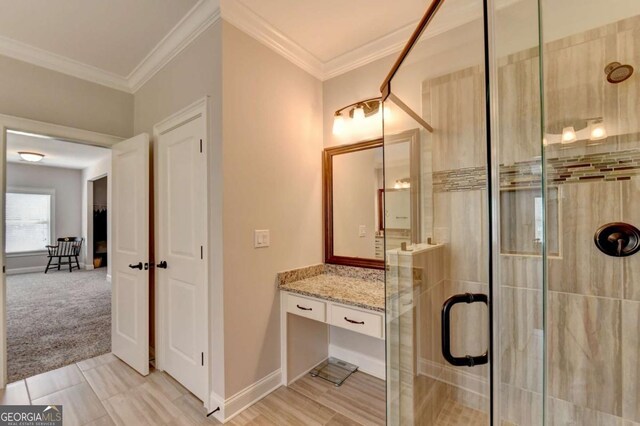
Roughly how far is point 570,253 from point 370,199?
1.29m

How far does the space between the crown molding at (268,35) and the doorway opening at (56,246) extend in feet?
10.5

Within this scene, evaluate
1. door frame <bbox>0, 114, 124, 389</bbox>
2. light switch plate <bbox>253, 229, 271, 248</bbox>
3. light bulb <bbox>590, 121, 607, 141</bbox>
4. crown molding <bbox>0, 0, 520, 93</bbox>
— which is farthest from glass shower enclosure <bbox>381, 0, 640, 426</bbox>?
door frame <bbox>0, 114, 124, 389</bbox>

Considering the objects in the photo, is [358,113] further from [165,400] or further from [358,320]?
[165,400]

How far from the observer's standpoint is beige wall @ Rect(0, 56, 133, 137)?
2.15 m

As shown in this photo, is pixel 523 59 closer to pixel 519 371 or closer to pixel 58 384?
pixel 519 371

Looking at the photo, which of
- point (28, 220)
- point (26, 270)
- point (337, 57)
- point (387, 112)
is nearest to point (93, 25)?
point (337, 57)

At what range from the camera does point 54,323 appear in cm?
335

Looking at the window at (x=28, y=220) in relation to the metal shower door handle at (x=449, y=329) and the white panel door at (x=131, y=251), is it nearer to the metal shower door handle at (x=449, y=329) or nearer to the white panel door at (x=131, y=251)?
the white panel door at (x=131, y=251)

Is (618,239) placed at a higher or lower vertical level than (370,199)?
lower

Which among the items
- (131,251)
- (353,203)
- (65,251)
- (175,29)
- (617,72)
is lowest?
(65,251)

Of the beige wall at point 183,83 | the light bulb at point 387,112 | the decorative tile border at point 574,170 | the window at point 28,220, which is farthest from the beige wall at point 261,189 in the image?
the window at point 28,220

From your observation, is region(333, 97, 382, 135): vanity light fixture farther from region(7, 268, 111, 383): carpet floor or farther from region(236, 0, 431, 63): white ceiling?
region(7, 268, 111, 383): carpet floor

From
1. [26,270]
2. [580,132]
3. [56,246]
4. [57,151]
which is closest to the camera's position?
[580,132]

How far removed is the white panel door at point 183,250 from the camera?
6.33ft
